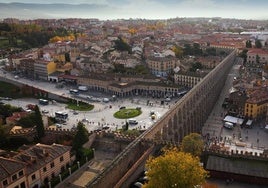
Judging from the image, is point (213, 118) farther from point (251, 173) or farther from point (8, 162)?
point (8, 162)

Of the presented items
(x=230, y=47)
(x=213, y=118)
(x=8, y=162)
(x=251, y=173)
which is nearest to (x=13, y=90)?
(x=213, y=118)

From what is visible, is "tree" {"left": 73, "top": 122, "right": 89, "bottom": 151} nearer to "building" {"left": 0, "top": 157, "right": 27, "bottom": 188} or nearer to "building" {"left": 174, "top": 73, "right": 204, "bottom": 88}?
"building" {"left": 0, "top": 157, "right": 27, "bottom": 188}

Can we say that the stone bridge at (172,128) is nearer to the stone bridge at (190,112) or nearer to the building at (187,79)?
the stone bridge at (190,112)

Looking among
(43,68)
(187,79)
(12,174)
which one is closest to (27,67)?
(43,68)

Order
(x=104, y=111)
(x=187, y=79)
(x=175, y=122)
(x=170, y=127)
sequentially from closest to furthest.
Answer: (x=170, y=127)
(x=175, y=122)
(x=104, y=111)
(x=187, y=79)

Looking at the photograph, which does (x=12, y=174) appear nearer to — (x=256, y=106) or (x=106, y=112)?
(x=106, y=112)

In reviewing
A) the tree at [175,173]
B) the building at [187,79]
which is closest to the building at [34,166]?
the tree at [175,173]
